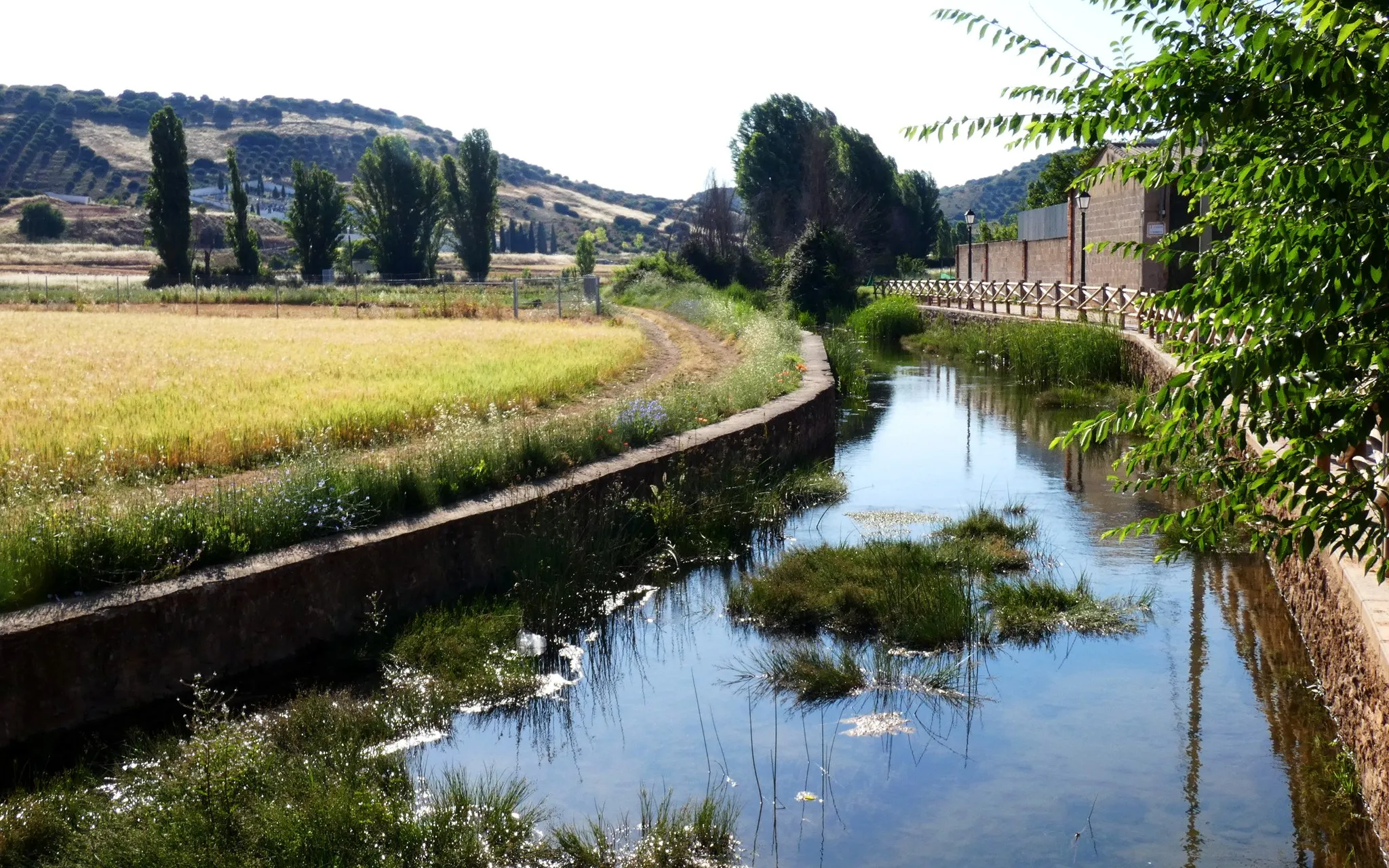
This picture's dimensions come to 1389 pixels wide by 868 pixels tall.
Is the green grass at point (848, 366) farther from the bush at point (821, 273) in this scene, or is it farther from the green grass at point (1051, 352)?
the bush at point (821, 273)

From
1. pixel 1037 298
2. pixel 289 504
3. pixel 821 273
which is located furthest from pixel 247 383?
pixel 821 273

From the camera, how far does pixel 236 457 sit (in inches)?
424

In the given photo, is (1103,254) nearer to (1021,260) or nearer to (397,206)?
(1021,260)

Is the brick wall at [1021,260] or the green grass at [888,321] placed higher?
the brick wall at [1021,260]

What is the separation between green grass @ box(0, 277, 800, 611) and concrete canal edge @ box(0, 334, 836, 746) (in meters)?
0.20

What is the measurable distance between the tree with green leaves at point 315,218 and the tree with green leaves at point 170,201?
5.35m

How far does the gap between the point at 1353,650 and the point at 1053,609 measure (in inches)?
98.4

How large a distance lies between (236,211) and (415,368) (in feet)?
146

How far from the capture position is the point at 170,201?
55.0m

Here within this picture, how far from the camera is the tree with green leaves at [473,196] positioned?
2640 inches

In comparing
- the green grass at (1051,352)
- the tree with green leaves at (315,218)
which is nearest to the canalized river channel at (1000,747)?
the green grass at (1051,352)

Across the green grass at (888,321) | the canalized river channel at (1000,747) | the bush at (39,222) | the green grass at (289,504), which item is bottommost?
the canalized river channel at (1000,747)

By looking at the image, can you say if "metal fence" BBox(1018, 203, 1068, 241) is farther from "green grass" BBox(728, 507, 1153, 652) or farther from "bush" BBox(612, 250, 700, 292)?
"green grass" BBox(728, 507, 1153, 652)

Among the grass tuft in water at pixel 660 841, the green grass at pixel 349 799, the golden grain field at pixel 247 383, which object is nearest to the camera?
the green grass at pixel 349 799
